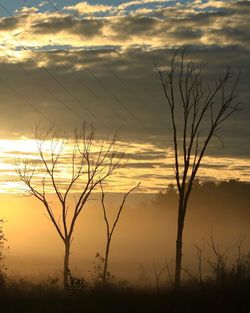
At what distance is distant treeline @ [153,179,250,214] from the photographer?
142250mm

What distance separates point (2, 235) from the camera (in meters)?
49.4

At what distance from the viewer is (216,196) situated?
147 meters

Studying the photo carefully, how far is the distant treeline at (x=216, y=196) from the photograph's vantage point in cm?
14225

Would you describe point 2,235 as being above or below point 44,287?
above

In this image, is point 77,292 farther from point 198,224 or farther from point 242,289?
point 198,224

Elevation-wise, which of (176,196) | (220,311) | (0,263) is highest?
(176,196)

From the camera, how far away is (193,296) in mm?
27500

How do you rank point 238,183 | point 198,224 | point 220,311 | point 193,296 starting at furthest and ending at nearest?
point 198,224, point 238,183, point 193,296, point 220,311

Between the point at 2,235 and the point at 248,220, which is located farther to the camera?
the point at 248,220

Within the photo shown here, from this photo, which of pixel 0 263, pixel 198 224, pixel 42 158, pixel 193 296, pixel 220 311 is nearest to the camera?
pixel 220 311

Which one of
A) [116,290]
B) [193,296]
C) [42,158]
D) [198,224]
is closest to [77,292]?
[116,290]

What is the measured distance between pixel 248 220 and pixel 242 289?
412ft

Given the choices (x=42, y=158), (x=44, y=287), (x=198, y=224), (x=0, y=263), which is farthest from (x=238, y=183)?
(x=44, y=287)

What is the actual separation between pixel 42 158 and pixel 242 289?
3216 cm
